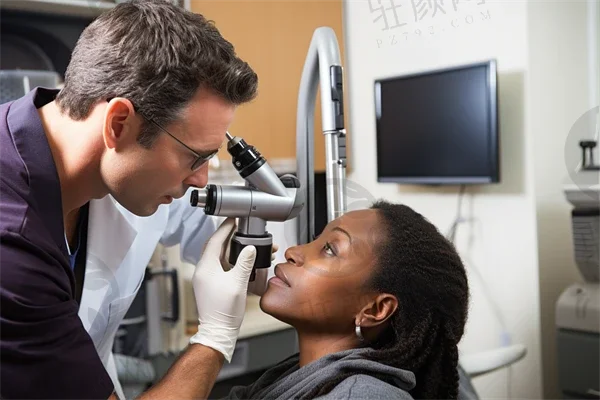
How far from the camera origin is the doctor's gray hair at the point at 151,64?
811 millimetres

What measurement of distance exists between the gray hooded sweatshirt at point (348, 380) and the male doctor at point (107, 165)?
108 mm

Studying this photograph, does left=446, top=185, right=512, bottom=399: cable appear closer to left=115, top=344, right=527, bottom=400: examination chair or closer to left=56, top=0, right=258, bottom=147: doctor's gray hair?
left=115, top=344, right=527, bottom=400: examination chair

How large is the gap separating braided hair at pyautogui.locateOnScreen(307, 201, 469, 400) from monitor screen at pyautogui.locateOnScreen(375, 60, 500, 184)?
0.10m

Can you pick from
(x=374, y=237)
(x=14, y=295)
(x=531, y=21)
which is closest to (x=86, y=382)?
(x=14, y=295)

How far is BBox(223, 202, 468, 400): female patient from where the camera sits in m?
0.85

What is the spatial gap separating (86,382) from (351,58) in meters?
0.66

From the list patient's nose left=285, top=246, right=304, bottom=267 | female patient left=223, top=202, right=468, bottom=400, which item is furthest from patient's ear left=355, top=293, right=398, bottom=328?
patient's nose left=285, top=246, right=304, bottom=267

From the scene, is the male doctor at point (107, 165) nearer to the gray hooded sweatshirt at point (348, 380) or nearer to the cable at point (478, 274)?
the gray hooded sweatshirt at point (348, 380)

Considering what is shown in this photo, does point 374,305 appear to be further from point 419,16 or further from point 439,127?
point 419,16

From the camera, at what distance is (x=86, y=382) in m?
0.75

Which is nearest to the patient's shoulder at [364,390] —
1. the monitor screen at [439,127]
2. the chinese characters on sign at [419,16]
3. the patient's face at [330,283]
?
the patient's face at [330,283]

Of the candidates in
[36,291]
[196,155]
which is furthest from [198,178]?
[36,291]

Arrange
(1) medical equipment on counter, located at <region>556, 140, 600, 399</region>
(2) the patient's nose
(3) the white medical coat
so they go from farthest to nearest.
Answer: (3) the white medical coat < (2) the patient's nose < (1) medical equipment on counter, located at <region>556, 140, 600, 399</region>

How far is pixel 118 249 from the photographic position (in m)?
1.09
